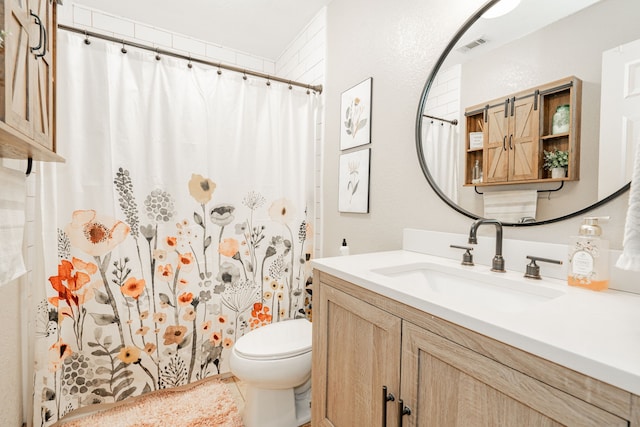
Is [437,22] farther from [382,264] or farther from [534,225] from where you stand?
[382,264]

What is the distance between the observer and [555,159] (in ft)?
2.87

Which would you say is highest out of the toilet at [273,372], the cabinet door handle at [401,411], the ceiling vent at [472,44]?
the ceiling vent at [472,44]

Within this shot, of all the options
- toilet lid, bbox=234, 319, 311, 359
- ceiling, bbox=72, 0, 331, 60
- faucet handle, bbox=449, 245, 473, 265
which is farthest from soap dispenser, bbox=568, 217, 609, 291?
ceiling, bbox=72, 0, 331, 60

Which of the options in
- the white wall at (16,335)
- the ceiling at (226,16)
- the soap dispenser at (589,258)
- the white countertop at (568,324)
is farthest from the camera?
the ceiling at (226,16)

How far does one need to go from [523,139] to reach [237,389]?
6.36ft

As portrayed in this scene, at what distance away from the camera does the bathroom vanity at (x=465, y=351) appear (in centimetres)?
43

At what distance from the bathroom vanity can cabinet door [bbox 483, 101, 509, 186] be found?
344mm

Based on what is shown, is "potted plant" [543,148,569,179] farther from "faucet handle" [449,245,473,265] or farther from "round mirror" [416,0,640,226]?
"faucet handle" [449,245,473,265]

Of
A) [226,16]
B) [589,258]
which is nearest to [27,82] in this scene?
[589,258]

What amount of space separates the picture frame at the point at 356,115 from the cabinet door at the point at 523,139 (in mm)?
723

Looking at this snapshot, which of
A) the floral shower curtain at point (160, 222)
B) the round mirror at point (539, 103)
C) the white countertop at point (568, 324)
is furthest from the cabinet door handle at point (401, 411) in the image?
the floral shower curtain at point (160, 222)

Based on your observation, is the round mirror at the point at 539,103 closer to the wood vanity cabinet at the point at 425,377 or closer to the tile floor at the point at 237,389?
the wood vanity cabinet at the point at 425,377

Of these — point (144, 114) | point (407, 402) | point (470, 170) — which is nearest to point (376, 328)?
point (407, 402)

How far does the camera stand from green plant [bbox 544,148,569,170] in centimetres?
86
